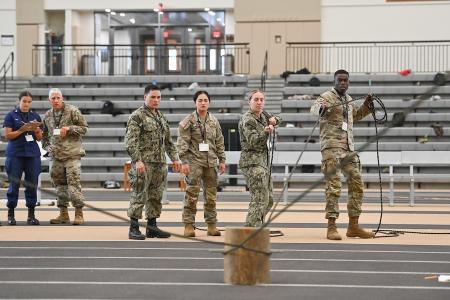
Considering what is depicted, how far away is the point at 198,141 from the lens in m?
13.1

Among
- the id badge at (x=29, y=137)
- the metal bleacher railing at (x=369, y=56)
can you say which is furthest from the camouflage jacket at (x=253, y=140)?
the metal bleacher railing at (x=369, y=56)

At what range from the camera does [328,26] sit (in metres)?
34.0

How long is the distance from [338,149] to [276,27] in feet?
71.6

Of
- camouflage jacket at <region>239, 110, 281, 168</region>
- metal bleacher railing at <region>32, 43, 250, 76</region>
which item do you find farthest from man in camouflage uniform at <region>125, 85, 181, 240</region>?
metal bleacher railing at <region>32, 43, 250, 76</region>

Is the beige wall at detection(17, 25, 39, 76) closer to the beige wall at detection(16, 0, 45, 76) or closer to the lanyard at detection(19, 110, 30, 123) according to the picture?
the beige wall at detection(16, 0, 45, 76)

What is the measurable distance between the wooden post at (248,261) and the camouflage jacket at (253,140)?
3916 millimetres

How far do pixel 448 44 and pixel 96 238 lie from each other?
21.7 meters

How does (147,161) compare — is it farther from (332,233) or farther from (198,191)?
(332,233)

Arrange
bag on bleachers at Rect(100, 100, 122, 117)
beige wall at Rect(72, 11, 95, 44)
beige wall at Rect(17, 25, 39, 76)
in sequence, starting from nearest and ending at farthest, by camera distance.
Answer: bag on bleachers at Rect(100, 100, 122, 117)
beige wall at Rect(17, 25, 39, 76)
beige wall at Rect(72, 11, 95, 44)

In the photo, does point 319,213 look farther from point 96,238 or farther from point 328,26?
point 328,26

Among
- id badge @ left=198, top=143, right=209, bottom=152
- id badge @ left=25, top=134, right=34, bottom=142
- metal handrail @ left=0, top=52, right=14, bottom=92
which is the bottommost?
id badge @ left=198, top=143, right=209, bottom=152

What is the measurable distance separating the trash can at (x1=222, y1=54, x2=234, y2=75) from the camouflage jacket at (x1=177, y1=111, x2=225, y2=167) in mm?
20709

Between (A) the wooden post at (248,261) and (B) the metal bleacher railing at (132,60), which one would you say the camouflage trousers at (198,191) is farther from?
(B) the metal bleacher railing at (132,60)

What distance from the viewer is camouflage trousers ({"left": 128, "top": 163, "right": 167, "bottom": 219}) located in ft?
40.8
